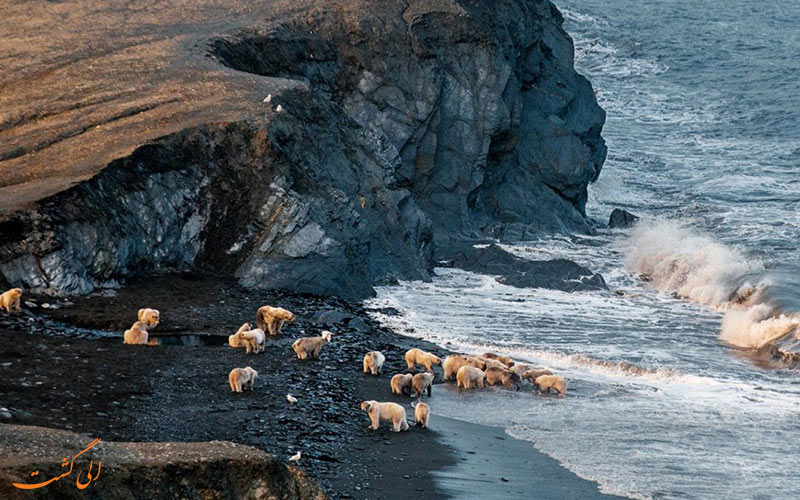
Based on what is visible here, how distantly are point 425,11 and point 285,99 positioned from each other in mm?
10974

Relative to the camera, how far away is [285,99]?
28688 mm

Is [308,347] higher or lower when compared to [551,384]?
higher

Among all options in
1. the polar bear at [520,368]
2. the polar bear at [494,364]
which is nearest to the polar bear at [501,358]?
the polar bear at [520,368]

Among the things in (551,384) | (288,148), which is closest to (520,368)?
(551,384)

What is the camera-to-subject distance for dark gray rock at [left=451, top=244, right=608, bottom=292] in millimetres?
30922

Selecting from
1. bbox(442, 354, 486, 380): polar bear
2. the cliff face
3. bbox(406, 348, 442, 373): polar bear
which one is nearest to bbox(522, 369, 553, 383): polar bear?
bbox(442, 354, 486, 380): polar bear

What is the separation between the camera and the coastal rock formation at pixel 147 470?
9.00 m

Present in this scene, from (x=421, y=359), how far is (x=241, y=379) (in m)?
4.35

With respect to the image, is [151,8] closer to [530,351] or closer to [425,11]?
[425,11]

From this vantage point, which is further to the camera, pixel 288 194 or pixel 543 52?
pixel 543 52

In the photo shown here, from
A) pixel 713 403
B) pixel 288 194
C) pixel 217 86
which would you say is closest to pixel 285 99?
pixel 217 86

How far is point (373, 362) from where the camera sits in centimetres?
1962

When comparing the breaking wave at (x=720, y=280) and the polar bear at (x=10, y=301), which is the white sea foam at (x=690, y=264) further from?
the polar bear at (x=10, y=301)

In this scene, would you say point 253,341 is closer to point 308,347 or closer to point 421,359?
point 308,347
